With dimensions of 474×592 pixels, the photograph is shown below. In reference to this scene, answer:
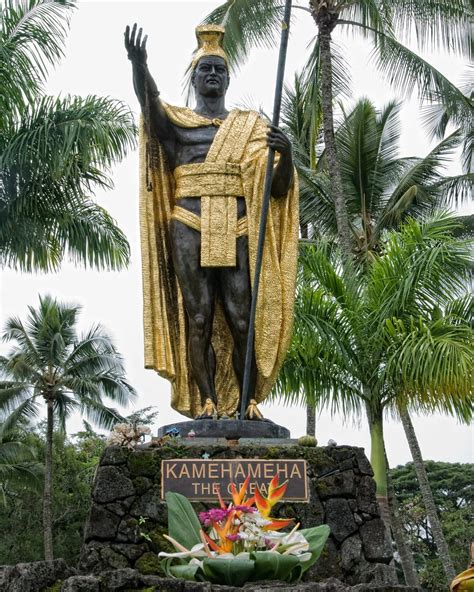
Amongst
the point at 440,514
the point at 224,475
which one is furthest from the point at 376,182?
the point at 224,475

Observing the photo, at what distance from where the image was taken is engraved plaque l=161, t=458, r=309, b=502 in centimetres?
704

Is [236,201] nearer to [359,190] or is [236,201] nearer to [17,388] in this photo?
[359,190]

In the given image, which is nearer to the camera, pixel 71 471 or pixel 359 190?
pixel 359 190

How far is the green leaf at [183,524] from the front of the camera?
5.30 meters

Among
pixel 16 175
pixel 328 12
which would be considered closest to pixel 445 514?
pixel 328 12

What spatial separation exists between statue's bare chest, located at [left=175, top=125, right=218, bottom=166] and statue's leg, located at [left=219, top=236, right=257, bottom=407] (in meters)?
0.70

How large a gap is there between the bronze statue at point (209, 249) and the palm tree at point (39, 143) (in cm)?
844

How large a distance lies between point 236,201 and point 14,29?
34.2 feet

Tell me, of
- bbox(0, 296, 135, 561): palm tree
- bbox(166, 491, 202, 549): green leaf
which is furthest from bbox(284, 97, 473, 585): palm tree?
bbox(166, 491, 202, 549): green leaf

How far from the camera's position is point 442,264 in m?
13.9

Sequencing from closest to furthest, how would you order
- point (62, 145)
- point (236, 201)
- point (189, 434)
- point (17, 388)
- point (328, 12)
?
point (189, 434), point (236, 201), point (62, 145), point (328, 12), point (17, 388)

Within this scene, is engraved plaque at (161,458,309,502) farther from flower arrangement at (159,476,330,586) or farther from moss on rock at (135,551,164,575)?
flower arrangement at (159,476,330,586)

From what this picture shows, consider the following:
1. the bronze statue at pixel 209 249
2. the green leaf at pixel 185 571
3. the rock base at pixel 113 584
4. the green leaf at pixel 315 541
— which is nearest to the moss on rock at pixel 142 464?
the bronze statue at pixel 209 249

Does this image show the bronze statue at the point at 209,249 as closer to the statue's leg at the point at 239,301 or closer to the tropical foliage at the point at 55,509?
the statue's leg at the point at 239,301
